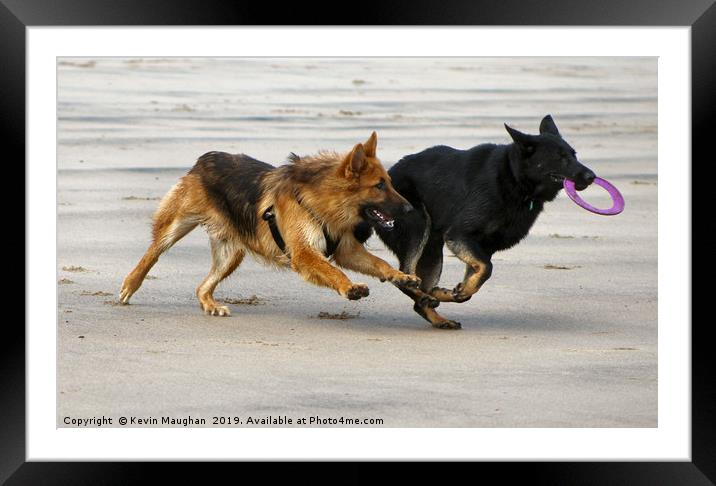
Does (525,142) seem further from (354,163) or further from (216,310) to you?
(216,310)

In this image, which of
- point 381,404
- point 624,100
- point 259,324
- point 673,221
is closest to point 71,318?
point 259,324

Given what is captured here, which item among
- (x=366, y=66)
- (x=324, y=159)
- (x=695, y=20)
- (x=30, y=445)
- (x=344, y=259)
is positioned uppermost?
(x=366, y=66)

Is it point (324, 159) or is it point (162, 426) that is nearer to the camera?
point (162, 426)

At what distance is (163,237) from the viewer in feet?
35.7

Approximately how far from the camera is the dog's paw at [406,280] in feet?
32.3

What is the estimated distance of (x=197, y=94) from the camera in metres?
19.8

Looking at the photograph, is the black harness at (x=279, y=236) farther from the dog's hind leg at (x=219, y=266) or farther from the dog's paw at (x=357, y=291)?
the dog's paw at (x=357, y=291)

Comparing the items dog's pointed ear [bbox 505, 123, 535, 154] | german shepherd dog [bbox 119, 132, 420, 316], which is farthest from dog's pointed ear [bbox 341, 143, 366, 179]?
dog's pointed ear [bbox 505, 123, 535, 154]

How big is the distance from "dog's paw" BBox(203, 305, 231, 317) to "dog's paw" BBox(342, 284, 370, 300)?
1302mm

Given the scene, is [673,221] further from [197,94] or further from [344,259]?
[197,94]

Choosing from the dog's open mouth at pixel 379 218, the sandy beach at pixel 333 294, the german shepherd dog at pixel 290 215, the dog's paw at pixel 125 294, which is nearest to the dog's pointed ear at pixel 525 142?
the german shepherd dog at pixel 290 215

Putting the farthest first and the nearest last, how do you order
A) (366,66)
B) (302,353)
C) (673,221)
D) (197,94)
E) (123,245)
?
(366,66) → (197,94) → (123,245) → (302,353) → (673,221)

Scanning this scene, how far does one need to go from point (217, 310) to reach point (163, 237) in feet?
2.42

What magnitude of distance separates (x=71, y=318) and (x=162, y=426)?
8.17 feet
